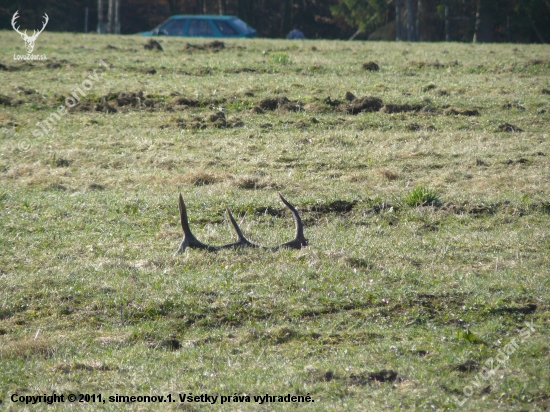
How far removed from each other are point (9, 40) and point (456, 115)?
14634 millimetres

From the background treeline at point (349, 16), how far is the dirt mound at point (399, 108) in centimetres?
1811

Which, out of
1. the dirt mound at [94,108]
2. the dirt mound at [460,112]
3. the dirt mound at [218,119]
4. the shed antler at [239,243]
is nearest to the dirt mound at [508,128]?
the dirt mound at [460,112]

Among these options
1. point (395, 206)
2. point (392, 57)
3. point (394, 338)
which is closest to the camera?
point (394, 338)

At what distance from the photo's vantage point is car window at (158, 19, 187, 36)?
29.0 metres

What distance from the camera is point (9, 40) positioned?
2205cm

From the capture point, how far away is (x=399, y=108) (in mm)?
12875

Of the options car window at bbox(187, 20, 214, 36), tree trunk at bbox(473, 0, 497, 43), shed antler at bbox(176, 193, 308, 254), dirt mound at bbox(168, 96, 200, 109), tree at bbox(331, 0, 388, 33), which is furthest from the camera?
tree at bbox(331, 0, 388, 33)

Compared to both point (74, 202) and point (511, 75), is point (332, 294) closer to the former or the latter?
point (74, 202)

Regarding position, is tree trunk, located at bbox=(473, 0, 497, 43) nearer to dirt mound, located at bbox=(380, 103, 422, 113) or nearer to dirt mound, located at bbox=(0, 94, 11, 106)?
dirt mound, located at bbox=(380, 103, 422, 113)

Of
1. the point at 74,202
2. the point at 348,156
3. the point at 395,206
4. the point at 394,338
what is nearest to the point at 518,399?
the point at 394,338

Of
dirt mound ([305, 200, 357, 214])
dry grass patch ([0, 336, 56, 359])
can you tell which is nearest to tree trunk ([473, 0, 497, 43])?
dirt mound ([305, 200, 357, 214])

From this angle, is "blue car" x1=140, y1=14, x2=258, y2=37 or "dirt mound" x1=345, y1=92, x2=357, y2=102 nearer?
"dirt mound" x1=345, y1=92, x2=357, y2=102

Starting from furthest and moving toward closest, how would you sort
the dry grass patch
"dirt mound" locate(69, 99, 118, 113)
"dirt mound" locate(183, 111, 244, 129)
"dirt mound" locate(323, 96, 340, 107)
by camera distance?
"dirt mound" locate(323, 96, 340, 107)
"dirt mound" locate(69, 99, 118, 113)
"dirt mound" locate(183, 111, 244, 129)
the dry grass patch

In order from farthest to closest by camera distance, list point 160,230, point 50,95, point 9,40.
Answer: point 9,40, point 50,95, point 160,230
